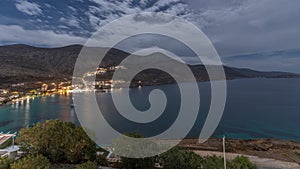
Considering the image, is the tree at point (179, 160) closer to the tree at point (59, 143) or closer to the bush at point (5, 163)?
the tree at point (59, 143)

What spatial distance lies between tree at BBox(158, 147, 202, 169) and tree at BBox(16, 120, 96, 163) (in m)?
4.32

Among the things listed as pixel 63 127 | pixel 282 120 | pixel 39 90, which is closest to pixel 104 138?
pixel 63 127

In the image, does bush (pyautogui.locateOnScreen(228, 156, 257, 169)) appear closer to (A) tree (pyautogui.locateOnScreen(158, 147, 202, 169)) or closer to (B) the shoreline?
(A) tree (pyautogui.locateOnScreen(158, 147, 202, 169))

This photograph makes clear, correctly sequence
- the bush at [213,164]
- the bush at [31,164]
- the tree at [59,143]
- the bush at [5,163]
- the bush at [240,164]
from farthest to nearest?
the tree at [59,143]
the bush at [240,164]
the bush at [213,164]
the bush at [5,163]
the bush at [31,164]

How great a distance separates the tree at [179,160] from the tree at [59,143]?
14.2ft

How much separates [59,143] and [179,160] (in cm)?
693

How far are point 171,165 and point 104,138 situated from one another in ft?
52.0

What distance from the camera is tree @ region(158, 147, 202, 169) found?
1019 cm

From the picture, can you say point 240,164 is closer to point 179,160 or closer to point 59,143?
point 179,160

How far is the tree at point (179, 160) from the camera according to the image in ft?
33.4

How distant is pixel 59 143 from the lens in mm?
10914

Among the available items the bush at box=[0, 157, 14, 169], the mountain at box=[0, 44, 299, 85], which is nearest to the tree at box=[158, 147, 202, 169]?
the bush at box=[0, 157, 14, 169]

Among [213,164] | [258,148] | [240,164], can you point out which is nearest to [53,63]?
[258,148]

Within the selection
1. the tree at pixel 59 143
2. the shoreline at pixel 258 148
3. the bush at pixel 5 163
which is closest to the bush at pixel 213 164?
the tree at pixel 59 143
